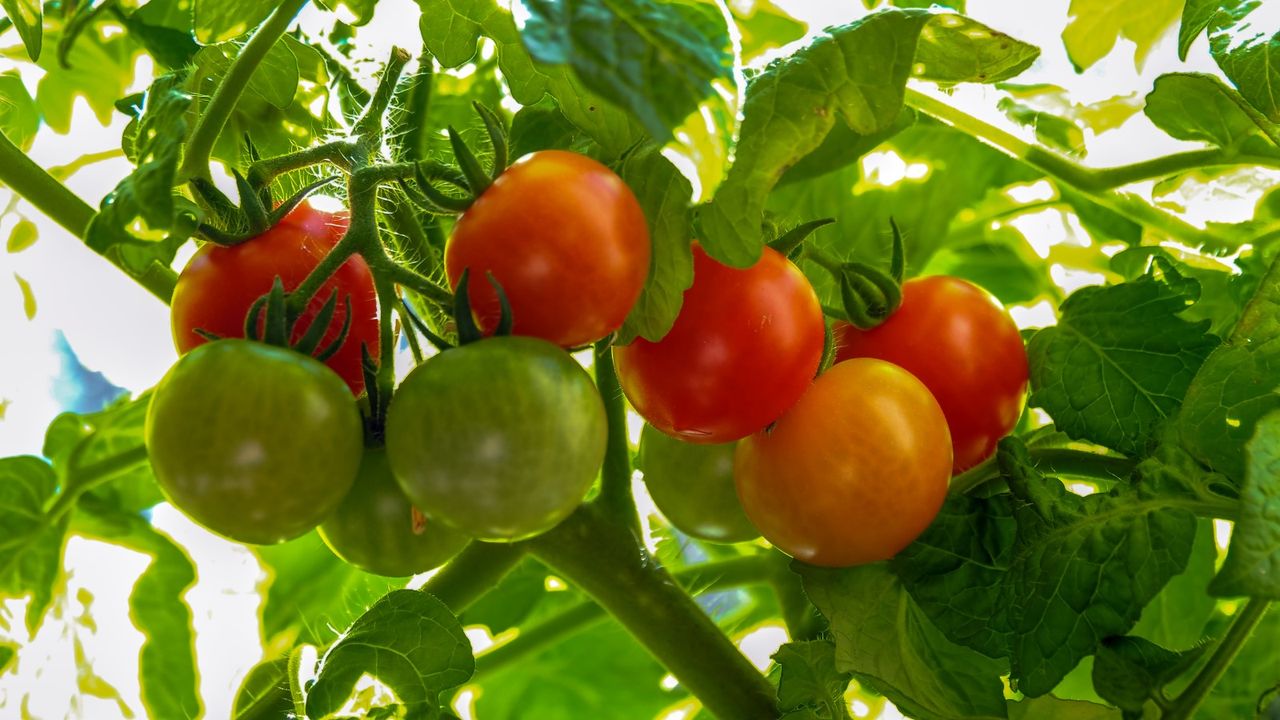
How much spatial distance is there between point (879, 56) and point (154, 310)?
0.67m

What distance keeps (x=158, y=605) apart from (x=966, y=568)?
0.52 meters

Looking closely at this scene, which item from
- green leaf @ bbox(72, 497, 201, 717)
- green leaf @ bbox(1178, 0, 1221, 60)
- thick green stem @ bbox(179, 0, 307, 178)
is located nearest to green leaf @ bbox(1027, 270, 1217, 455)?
green leaf @ bbox(1178, 0, 1221, 60)

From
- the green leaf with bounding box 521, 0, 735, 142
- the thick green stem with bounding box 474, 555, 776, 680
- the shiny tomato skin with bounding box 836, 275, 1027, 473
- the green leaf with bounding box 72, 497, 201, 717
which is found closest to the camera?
the green leaf with bounding box 521, 0, 735, 142

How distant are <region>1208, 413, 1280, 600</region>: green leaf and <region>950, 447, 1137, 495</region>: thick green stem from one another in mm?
165

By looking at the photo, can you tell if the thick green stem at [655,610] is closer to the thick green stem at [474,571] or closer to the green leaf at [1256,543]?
the thick green stem at [474,571]

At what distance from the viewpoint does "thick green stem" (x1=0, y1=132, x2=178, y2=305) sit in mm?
479

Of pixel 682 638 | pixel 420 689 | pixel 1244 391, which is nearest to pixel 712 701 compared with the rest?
pixel 682 638

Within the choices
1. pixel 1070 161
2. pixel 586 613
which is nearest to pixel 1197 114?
pixel 1070 161

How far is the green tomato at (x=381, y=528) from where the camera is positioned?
1.25 ft

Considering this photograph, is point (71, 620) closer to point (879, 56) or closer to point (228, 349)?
point (228, 349)

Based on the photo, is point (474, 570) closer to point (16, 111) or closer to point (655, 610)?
point (655, 610)

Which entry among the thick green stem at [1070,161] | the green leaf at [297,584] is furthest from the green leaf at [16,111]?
the thick green stem at [1070,161]

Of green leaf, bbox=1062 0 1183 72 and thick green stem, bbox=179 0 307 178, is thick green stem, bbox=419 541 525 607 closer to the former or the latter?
thick green stem, bbox=179 0 307 178

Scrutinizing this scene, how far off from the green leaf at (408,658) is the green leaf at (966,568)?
0.17 m
